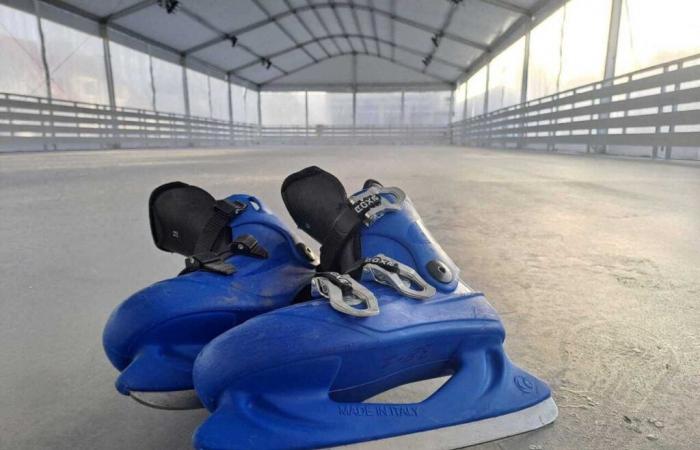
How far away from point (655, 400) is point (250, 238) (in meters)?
0.53

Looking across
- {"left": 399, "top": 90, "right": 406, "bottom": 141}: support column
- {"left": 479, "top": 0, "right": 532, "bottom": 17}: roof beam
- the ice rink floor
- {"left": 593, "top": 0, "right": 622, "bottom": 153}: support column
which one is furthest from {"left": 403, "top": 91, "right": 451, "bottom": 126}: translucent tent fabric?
the ice rink floor

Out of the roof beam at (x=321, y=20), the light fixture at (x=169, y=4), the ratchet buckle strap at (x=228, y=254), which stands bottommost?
the ratchet buckle strap at (x=228, y=254)

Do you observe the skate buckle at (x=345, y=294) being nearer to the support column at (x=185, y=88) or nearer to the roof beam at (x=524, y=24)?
the roof beam at (x=524, y=24)

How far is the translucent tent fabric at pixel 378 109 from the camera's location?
701 inches

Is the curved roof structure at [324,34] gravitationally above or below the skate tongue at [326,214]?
Result: above

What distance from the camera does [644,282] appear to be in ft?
2.81

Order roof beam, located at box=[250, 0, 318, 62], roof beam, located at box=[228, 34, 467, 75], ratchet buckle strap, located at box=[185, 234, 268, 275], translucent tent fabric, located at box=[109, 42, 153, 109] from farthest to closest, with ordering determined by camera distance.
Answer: roof beam, located at box=[228, 34, 467, 75], roof beam, located at box=[250, 0, 318, 62], translucent tent fabric, located at box=[109, 42, 153, 109], ratchet buckle strap, located at box=[185, 234, 268, 275]

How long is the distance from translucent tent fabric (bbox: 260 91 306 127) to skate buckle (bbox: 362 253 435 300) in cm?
1869

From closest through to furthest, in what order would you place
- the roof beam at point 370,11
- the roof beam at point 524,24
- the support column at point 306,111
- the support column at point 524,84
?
the roof beam at point 524,24, the support column at point 524,84, the roof beam at point 370,11, the support column at point 306,111

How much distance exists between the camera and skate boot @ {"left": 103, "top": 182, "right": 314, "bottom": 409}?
45cm

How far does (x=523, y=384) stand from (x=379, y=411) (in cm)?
18

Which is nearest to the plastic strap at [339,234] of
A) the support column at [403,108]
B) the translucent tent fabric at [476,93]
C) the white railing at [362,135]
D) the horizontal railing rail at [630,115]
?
the horizontal railing rail at [630,115]

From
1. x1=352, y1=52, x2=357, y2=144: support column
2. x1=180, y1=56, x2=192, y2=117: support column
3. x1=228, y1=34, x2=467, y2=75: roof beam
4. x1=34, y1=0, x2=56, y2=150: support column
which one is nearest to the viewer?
x1=34, y1=0, x2=56, y2=150: support column

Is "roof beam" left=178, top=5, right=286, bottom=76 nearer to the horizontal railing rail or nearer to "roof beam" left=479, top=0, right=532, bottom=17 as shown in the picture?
"roof beam" left=479, top=0, right=532, bottom=17
